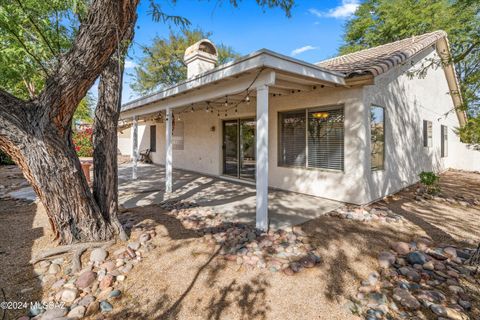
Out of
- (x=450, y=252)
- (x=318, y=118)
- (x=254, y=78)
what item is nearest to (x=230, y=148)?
(x=318, y=118)

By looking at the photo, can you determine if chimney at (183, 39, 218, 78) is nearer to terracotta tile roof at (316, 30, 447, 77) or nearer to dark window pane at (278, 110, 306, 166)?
dark window pane at (278, 110, 306, 166)

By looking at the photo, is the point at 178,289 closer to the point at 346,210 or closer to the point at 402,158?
the point at 346,210

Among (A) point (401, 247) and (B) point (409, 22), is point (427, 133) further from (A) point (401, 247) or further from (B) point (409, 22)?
(B) point (409, 22)

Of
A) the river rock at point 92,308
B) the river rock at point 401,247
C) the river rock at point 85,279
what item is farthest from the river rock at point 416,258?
the river rock at point 85,279

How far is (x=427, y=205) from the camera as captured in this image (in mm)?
5520

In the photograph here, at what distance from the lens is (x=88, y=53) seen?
287 centimetres

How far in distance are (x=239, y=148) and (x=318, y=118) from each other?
3.18 meters

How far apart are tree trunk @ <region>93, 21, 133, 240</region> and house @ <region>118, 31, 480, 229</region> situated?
167 cm

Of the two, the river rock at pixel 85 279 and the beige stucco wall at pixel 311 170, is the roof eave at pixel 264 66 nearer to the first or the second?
the beige stucco wall at pixel 311 170

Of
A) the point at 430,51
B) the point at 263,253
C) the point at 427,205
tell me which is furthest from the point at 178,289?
the point at 430,51

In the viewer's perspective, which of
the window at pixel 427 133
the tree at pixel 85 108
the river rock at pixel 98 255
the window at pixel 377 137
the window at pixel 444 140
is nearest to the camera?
the river rock at pixel 98 255

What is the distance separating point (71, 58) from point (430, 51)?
1016cm

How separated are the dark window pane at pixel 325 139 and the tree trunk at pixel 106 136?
14.1ft

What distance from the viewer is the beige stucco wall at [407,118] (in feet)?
19.1
